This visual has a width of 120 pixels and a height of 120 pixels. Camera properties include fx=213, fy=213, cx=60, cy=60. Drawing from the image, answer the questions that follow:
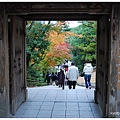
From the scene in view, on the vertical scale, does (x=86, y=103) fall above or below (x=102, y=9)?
below

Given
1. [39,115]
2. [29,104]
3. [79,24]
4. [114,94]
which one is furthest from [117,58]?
[79,24]

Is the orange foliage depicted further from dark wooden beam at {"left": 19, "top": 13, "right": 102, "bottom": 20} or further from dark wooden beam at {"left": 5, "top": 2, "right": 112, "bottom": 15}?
dark wooden beam at {"left": 5, "top": 2, "right": 112, "bottom": 15}

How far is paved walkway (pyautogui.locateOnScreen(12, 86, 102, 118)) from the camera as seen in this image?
13.6ft

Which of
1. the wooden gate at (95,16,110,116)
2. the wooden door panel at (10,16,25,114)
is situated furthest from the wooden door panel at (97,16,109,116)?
the wooden door panel at (10,16,25,114)

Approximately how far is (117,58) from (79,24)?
29.5 ft

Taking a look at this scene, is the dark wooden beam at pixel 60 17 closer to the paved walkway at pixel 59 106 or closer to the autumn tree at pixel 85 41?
the paved walkway at pixel 59 106

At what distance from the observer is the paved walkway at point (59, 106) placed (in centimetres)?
416

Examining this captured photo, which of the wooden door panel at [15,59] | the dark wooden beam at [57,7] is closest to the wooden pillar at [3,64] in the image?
the dark wooden beam at [57,7]

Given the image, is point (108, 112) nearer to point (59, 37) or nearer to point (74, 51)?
point (59, 37)

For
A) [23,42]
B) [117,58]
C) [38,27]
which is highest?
[38,27]

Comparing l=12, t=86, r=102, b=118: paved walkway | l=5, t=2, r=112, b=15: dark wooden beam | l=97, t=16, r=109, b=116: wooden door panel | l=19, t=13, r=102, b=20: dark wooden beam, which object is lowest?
l=12, t=86, r=102, b=118: paved walkway

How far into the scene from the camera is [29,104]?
4.91 metres

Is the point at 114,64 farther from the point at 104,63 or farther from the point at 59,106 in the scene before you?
the point at 59,106

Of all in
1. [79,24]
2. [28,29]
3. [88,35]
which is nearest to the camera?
[28,29]
